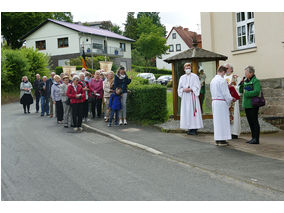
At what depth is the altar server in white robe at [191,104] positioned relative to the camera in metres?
11.2

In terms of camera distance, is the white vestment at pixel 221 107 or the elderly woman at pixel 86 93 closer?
the white vestment at pixel 221 107

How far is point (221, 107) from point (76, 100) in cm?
566

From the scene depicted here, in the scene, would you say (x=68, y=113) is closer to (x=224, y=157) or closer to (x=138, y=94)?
(x=138, y=94)

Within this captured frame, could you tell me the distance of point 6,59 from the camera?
94.7 feet

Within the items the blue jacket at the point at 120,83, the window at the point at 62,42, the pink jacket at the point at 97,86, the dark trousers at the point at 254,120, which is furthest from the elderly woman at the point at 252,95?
the window at the point at 62,42

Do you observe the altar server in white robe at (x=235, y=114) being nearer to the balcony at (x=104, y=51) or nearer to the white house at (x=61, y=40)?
the white house at (x=61, y=40)

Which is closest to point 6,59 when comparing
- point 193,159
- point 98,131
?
point 98,131

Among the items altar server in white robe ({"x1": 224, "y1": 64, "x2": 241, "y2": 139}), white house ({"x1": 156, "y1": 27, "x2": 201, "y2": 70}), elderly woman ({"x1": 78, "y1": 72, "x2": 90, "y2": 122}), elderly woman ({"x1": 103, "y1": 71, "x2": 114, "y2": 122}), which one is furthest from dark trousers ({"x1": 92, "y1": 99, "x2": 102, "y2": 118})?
white house ({"x1": 156, "y1": 27, "x2": 201, "y2": 70})

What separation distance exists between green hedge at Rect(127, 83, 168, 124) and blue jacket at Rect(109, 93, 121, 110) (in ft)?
2.68

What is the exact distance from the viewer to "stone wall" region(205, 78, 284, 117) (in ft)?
45.4

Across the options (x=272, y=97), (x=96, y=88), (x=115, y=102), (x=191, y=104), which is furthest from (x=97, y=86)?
(x=272, y=97)

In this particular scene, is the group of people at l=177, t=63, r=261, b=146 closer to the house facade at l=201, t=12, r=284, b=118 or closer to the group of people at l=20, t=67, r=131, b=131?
the house facade at l=201, t=12, r=284, b=118

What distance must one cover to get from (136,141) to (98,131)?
2.39 meters

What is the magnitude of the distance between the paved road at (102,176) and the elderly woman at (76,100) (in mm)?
2362
